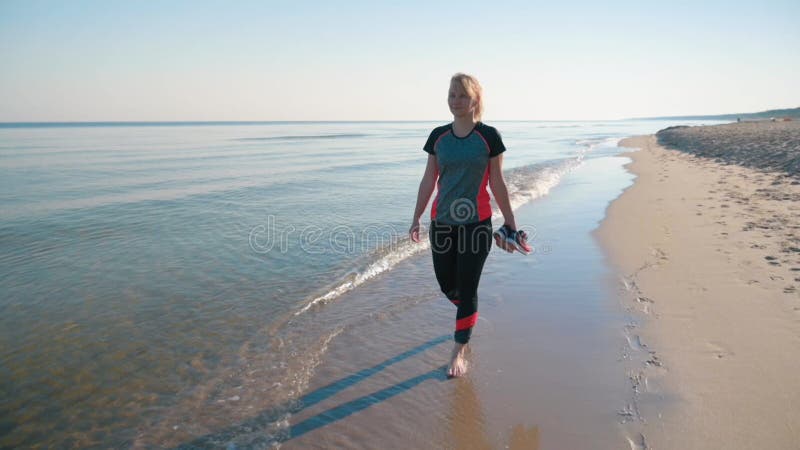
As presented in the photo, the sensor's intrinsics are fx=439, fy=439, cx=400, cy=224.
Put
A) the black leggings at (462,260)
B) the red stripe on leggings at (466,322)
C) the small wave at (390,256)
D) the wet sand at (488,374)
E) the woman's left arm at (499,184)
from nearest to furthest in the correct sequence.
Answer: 1. the wet sand at (488,374)
2. the woman's left arm at (499,184)
3. the black leggings at (462,260)
4. the red stripe on leggings at (466,322)
5. the small wave at (390,256)

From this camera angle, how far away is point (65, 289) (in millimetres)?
5582

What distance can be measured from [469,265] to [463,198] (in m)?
0.51

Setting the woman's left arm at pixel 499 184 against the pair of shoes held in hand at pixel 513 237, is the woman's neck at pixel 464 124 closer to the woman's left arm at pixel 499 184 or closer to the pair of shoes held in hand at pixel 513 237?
the woman's left arm at pixel 499 184

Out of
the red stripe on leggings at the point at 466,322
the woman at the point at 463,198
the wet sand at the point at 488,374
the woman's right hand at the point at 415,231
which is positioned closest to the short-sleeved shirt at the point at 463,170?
the woman at the point at 463,198

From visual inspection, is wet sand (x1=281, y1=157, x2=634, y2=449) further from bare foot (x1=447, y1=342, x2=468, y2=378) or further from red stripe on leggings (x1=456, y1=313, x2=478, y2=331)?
red stripe on leggings (x1=456, y1=313, x2=478, y2=331)

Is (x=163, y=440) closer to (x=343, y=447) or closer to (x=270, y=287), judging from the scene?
(x=343, y=447)

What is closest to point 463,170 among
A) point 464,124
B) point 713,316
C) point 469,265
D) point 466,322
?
point 464,124

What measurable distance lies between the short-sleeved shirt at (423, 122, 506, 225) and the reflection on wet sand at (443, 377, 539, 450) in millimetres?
1265

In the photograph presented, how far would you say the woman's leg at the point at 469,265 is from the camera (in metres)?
3.21

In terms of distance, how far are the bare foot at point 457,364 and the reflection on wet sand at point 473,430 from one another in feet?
0.75

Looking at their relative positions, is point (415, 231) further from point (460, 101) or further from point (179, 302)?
point (179, 302)

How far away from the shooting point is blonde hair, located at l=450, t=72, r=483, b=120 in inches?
118

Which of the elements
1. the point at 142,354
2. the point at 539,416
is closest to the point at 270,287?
the point at 142,354

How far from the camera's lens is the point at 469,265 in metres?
3.26
